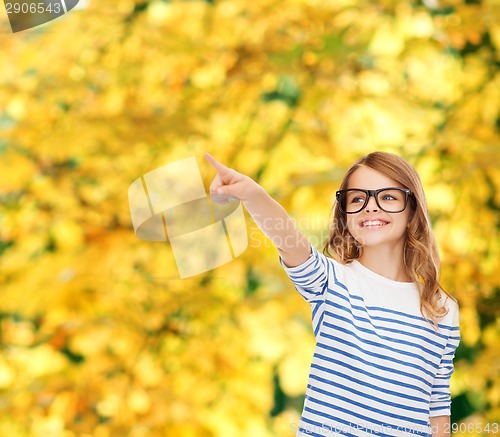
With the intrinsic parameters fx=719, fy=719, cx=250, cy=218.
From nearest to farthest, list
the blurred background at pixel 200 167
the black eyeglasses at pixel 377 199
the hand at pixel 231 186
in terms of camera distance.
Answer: the hand at pixel 231 186 → the black eyeglasses at pixel 377 199 → the blurred background at pixel 200 167

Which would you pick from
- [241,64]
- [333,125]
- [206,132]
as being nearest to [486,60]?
[333,125]

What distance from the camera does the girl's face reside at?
0.86 m

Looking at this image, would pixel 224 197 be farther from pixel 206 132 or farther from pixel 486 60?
pixel 486 60

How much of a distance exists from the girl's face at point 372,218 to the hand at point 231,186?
0.22 metres

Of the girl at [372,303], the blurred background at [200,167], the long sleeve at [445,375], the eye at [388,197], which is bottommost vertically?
the blurred background at [200,167]

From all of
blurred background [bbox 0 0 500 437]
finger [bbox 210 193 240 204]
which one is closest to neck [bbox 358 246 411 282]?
finger [bbox 210 193 240 204]

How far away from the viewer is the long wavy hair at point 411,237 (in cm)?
87

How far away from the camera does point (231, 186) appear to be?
68 centimetres

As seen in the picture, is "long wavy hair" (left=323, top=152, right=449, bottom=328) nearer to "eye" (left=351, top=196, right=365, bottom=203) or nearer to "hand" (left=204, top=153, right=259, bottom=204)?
"eye" (left=351, top=196, right=365, bottom=203)

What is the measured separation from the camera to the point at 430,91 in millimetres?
2162

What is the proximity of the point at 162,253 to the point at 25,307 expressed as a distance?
0.46m

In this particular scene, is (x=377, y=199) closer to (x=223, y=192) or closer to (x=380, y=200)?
(x=380, y=200)

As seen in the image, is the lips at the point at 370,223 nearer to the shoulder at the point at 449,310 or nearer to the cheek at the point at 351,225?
the cheek at the point at 351,225

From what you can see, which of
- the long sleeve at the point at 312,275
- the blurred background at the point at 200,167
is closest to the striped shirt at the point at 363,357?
the long sleeve at the point at 312,275
